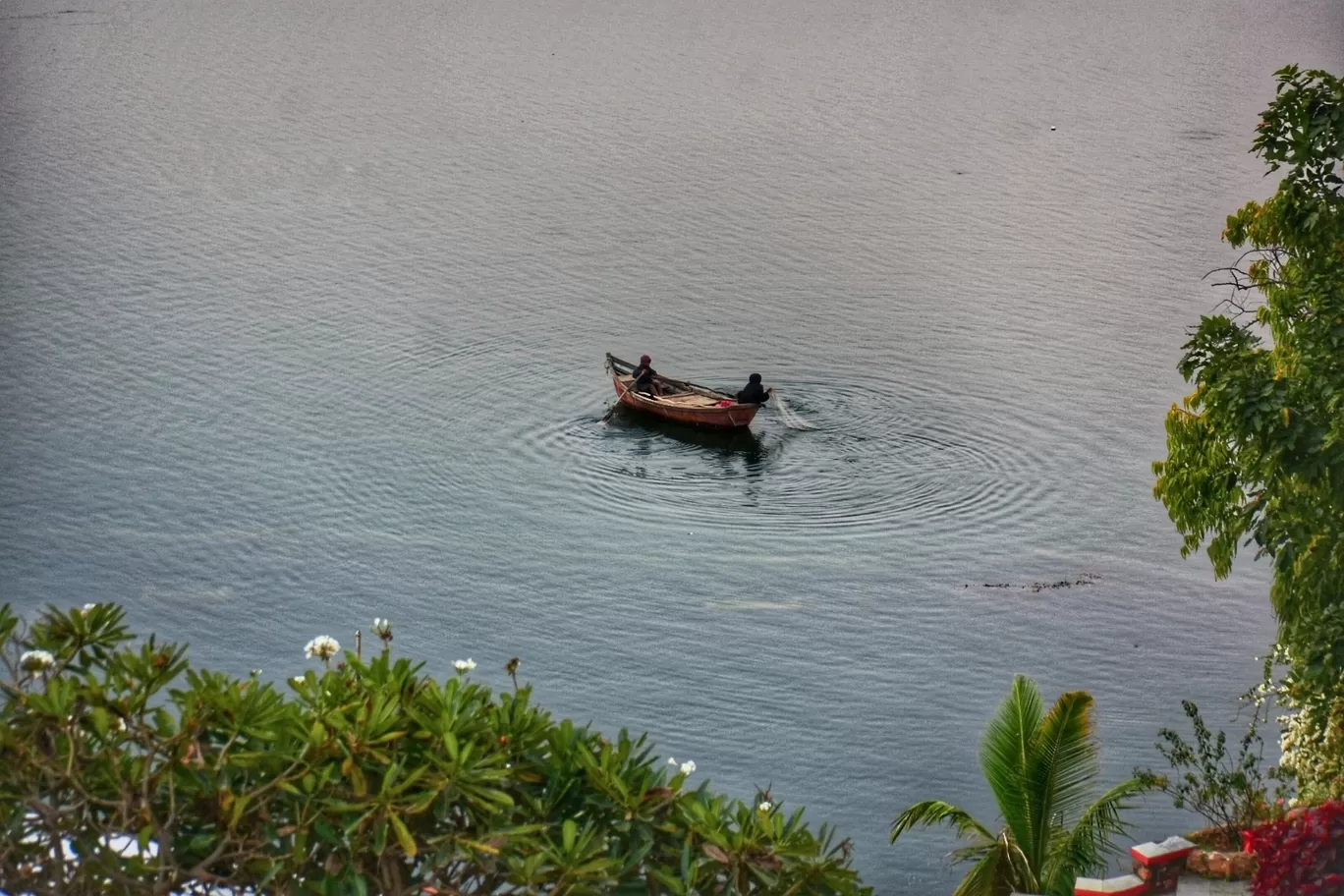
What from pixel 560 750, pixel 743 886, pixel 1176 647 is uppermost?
pixel 1176 647

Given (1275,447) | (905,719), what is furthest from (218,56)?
(1275,447)

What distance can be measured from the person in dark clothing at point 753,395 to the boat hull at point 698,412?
0.16 metres

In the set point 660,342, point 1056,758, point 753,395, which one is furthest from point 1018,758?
point 660,342

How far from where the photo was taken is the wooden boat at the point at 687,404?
38.9m

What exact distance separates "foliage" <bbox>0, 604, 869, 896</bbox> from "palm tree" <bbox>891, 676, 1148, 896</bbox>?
8.06 m

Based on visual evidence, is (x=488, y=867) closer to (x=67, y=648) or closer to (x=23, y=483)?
(x=67, y=648)

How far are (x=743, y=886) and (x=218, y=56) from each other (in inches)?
2791

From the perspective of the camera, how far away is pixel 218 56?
74250 millimetres

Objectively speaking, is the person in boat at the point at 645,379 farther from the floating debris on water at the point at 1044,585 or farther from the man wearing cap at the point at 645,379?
the floating debris on water at the point at 1044,585

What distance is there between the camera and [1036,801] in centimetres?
1712

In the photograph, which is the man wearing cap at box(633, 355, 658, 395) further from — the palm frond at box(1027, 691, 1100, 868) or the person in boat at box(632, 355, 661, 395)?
the palm frond at box(1027, 691, 1100, 868)

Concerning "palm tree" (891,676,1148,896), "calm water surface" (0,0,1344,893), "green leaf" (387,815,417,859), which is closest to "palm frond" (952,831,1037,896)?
"palm tree" (891,676,1148,896)

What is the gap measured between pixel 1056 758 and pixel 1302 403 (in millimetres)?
4460

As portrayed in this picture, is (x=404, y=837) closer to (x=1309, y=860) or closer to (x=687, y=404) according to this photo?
(x=1309, y=860)
